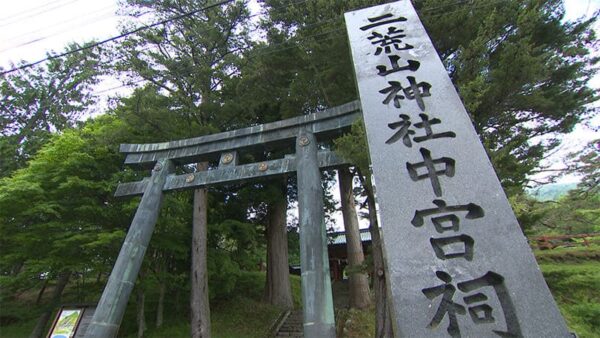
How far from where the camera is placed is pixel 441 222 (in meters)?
3.10

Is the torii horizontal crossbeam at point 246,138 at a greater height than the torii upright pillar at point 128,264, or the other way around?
the torii horizontal crossbeam at point 246,138

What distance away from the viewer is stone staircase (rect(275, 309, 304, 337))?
38.6 ft

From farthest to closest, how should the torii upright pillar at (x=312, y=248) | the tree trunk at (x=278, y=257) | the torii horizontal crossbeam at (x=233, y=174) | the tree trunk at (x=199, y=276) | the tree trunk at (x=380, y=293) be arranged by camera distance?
the tree trunk at (x=278, y=257) < the tree trunk at (x=199, y=276) < the tree trunk at (x=380, y=293) < the torii horizontal crossbeam at (x=233, y=174) < the torii upright pillar at (x=312, y=248)

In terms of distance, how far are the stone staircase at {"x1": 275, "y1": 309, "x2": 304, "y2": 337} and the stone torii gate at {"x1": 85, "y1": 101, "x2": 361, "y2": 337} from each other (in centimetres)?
697

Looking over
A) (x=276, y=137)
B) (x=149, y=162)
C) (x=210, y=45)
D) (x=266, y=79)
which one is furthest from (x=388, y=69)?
(x=210, y=45)

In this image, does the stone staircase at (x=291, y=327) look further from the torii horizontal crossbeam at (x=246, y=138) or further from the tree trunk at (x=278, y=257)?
the torii horizontal crossbeam at (x=246, y=138)

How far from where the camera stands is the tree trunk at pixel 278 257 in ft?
45.5

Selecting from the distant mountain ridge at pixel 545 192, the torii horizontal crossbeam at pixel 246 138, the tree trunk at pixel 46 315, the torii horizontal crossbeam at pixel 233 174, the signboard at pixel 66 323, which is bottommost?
the signboard at pixel 66 323

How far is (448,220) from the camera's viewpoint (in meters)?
3.09

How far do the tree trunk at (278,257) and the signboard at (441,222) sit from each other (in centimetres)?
993

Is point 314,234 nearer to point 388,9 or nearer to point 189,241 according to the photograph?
point 388,9

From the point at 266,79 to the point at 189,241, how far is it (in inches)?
229

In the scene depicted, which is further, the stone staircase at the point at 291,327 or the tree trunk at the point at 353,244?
the tree trunk at the point at 353,244

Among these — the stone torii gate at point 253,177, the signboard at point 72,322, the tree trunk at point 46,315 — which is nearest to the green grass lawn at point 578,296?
the stone torii gate at point 253,177
